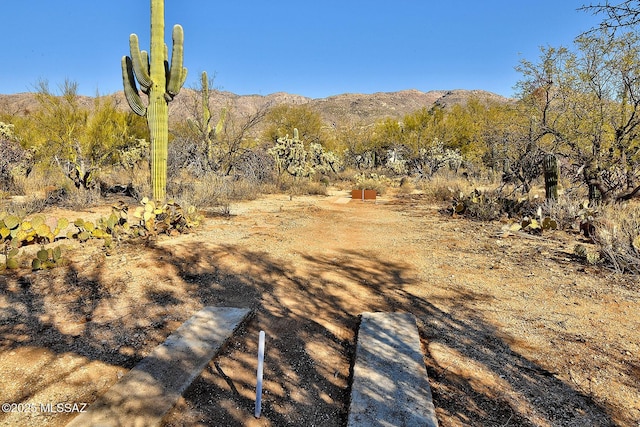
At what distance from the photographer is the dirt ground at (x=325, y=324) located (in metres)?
2.44

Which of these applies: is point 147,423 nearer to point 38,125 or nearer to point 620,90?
point 620,90

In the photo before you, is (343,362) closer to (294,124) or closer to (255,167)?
(255,167)

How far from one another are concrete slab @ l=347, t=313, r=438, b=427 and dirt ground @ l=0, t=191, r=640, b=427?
0.12m

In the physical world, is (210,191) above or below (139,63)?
below

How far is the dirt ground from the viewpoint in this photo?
2.44 m

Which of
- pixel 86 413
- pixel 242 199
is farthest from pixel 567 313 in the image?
pixel 242 199

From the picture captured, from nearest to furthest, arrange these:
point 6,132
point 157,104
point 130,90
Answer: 1. point 157,104
2. point 130,90
3. point 6,132

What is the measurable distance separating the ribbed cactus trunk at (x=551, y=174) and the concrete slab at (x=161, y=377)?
818cm

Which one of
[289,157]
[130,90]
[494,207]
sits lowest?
[494,207]

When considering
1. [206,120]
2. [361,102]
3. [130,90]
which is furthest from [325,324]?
[361,102]

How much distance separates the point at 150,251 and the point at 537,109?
9.92 meters

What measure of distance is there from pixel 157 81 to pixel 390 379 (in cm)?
829

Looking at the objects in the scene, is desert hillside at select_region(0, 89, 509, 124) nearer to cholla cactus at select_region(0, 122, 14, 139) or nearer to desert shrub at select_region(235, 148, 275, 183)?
desert shrub at select_region(235, 148, 275, 183)

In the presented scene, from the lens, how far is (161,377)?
8.44 feet
